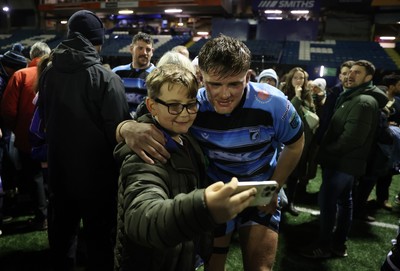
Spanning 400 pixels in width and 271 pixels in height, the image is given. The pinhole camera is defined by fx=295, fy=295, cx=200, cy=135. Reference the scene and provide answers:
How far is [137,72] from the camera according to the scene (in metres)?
3.78

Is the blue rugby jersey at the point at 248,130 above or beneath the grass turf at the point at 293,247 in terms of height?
above

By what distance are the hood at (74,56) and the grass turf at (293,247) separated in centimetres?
206

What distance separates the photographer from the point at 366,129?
2.90 metres

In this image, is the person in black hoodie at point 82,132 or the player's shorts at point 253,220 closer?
the player's shorts at point 253,220

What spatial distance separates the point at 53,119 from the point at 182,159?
1.28 metres

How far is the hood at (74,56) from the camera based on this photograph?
6.94 ft

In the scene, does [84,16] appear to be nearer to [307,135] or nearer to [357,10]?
[307,135]

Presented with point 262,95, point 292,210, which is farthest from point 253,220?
point 292,210

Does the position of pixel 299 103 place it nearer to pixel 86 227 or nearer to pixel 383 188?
pixel 383 188

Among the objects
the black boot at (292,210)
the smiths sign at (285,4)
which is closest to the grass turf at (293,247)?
the black boot at (292,210)

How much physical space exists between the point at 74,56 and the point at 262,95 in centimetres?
136

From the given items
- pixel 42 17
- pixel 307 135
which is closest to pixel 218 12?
pixel 42 17

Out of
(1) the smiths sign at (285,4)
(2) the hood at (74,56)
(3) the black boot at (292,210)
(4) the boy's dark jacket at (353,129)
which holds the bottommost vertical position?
(3) the black boot at (292,210)

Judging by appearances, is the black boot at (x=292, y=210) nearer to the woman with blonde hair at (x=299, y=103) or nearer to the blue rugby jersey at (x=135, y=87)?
the woman with blonde hair at (x=299, y=103)
